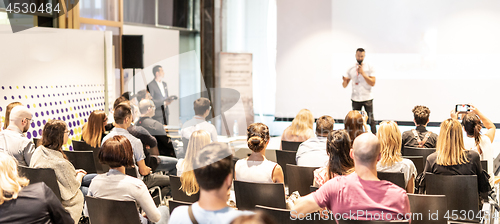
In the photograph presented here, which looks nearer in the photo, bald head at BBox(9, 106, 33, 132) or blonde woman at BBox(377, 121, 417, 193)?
blonde woman at BBox(377, 121, 417, 193)

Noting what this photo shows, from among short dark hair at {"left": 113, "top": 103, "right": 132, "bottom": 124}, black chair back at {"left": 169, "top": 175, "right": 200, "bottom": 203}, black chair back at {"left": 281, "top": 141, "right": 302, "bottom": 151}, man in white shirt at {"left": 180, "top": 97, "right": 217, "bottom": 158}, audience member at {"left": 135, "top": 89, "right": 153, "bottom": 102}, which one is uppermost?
audience member at {"left": 135, "top": 89, "right": 153, "bottom": 102}

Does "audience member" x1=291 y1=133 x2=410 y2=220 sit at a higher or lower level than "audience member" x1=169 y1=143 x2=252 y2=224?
lower

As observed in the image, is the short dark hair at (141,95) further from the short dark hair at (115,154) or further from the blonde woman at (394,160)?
the blonde woman at (394,160)

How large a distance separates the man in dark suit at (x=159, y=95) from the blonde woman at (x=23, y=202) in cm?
72

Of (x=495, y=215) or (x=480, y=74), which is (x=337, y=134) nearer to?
(x=495, y=215)

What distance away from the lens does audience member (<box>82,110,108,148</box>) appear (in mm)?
3588

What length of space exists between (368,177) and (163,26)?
719 cm

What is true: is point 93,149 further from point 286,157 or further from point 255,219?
point 255,219

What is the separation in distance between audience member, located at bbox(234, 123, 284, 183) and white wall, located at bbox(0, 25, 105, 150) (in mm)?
3287

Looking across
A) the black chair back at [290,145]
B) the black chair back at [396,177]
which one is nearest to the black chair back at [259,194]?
the black chair back at [396,177]

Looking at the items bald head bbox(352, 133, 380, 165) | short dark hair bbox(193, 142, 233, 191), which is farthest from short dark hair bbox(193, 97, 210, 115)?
bald head bbox(352, 133, 380, 165)

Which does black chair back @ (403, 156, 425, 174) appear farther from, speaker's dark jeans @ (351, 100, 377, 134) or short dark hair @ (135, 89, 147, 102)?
speaker's dark jeans @ (351, 100, 377, 134)

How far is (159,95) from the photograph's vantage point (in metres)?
1.33

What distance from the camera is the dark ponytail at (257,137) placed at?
2709 mm
